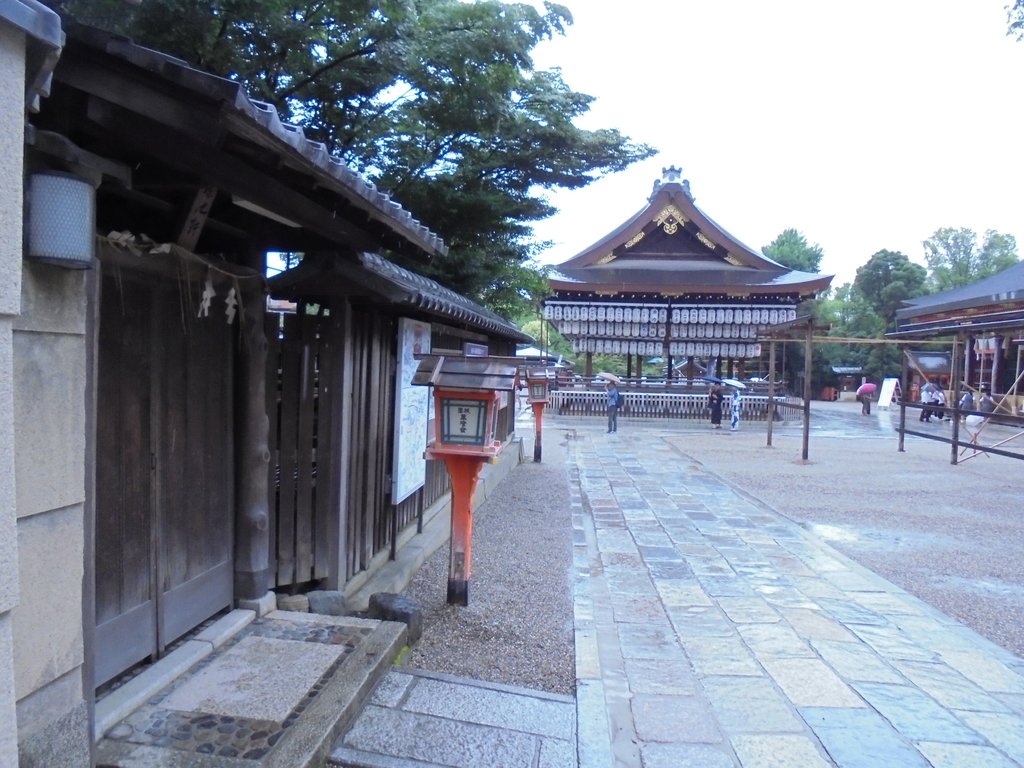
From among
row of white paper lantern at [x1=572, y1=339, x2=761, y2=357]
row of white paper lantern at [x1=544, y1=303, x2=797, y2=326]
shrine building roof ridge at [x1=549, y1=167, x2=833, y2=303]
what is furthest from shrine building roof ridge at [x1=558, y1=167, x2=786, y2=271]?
row of white paper lantern at [x1=572, y1=339, x2=761, y2=357]

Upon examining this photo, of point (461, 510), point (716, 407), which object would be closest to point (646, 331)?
point (716, 407)

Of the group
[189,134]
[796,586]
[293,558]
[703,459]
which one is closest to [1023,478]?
[703,459]

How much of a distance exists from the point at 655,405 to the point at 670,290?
425 centimetres

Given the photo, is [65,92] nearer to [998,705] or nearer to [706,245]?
[998,705]

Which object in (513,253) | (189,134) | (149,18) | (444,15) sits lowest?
(189,134)

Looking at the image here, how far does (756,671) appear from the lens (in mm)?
4336

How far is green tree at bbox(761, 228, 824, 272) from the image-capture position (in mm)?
50688

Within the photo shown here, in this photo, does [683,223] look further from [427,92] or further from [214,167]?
[214,167]

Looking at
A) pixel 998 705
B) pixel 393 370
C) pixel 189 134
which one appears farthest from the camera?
pixel 393 370

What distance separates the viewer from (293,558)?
4.53 m

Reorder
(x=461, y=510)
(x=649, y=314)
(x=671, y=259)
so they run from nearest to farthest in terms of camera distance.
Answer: (x=461, y=510) < (x=649, y=314) < (x=671, y=259)

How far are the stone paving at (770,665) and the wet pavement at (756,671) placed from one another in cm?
1

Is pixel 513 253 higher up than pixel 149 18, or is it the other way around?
pixel 149 18

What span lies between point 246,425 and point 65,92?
212 centimetres
